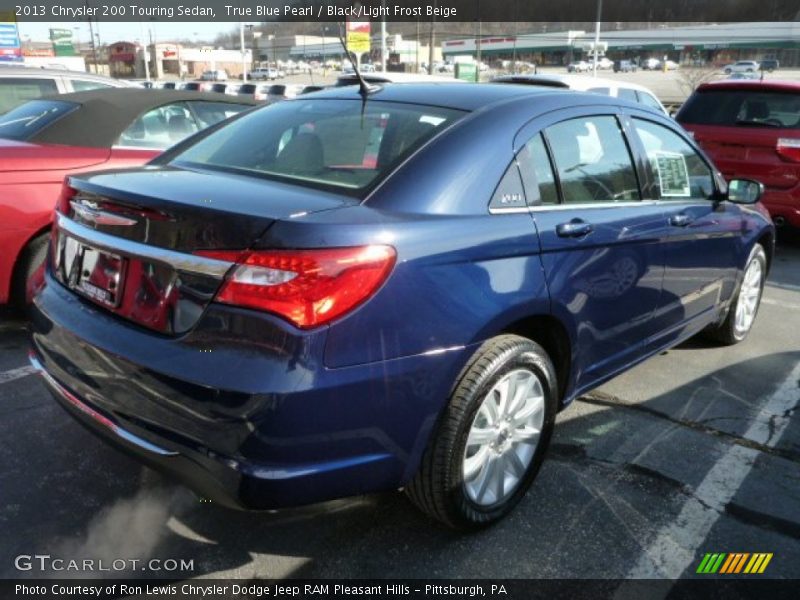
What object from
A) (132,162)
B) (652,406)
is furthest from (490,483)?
(132,162)

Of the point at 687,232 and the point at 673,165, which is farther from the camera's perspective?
the point at 673,165

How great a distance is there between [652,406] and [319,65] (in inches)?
3172

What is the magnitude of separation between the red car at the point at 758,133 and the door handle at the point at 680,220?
4.11 meters

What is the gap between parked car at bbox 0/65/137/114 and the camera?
23.5ft

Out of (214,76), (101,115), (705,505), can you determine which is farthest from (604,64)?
(705,505)

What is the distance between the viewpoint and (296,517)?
8.54ft

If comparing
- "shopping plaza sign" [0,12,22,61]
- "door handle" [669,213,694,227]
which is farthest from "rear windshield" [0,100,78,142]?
"shopping plaza sign" [0,12,22,61]

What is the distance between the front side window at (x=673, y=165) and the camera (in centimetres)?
340

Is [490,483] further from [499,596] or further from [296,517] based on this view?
[296,517]

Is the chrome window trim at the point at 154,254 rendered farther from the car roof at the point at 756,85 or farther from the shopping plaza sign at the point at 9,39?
the shopping plaza sign at the point at 9,39

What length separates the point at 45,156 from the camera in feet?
13.8

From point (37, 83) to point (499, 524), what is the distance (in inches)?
276

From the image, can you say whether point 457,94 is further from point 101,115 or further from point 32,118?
point 32,118

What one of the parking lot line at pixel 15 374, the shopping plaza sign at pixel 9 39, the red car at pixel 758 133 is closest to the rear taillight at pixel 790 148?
the red car at pixel 758 133
